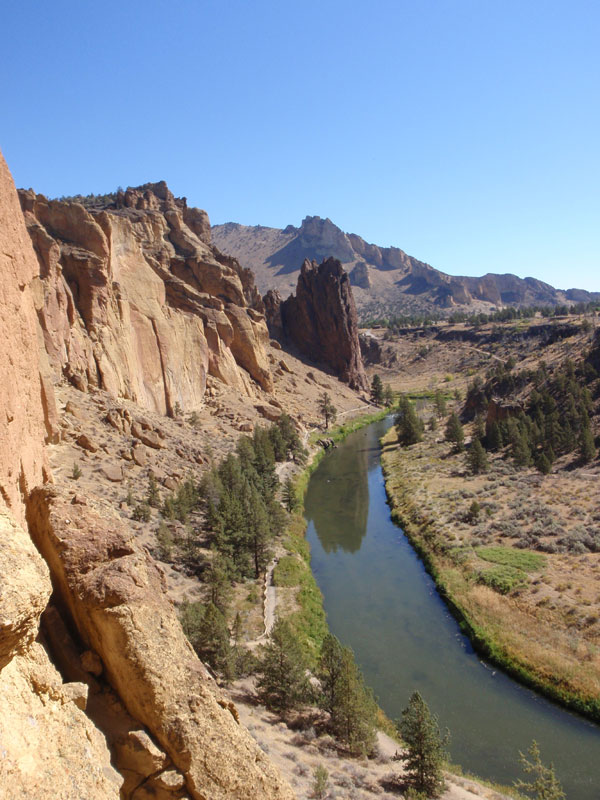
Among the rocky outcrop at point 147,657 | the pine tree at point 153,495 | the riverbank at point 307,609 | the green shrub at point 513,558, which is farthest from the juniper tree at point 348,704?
the pine tree at point 153,495

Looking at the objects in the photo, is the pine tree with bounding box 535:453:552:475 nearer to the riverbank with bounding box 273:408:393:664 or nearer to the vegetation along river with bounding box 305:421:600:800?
the vegetation along river with bounding box 305:421:600:800

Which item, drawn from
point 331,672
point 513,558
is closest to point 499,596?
point 513,558

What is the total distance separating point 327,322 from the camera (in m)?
115

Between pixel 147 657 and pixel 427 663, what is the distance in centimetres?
1902

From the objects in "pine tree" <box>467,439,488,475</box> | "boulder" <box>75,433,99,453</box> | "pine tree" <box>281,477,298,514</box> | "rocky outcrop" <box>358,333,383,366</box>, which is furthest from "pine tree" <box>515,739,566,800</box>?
"rocky outcrop" <box>358,333,383,366</box>

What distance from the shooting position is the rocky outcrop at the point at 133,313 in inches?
1480

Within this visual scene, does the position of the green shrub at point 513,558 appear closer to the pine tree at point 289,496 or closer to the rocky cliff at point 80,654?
the pine tree at point 289,496

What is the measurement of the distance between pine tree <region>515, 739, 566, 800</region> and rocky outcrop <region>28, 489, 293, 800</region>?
9985 mm

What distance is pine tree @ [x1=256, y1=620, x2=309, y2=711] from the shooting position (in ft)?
58.5

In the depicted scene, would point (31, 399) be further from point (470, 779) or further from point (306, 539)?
point (306, 539)

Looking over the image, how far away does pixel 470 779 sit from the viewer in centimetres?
1575

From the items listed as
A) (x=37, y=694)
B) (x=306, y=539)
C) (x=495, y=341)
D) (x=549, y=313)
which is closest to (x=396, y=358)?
(x=495, y=341)

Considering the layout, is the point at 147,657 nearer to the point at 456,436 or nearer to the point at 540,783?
the point at 540,783

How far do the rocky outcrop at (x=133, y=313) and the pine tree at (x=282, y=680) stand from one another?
56.3ft
